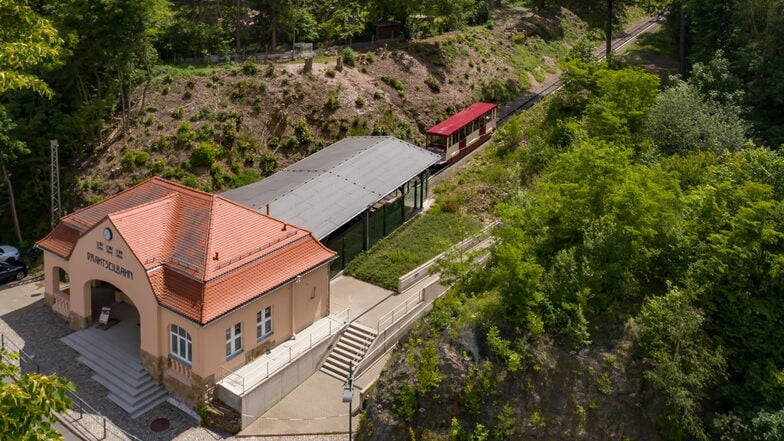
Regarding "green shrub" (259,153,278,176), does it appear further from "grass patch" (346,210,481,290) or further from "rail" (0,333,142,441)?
"rail" (0,333,142,441)

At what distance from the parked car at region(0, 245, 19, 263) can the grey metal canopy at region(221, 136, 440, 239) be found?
1298 cm

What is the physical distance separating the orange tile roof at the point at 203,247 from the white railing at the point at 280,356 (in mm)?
2873

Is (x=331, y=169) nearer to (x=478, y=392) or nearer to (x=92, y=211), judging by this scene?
(x=92, y=211)

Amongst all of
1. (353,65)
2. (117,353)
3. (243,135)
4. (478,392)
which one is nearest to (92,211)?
(117,353)

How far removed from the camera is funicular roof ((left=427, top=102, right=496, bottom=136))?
4406 centimetres

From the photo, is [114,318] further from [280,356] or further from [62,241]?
[280,356]

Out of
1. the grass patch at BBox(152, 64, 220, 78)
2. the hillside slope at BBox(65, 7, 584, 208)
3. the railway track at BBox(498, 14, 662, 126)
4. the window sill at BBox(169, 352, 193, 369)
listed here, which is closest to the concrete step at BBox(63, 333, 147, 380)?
the window sill at BBox(169, 352, 193, 369)

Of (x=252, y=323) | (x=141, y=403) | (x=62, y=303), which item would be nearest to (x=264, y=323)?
(x=252, y=323)

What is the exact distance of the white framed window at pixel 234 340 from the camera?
86.0 feet

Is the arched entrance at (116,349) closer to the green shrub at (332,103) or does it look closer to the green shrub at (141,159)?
the green shrub at (141,159)

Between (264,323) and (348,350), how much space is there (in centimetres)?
403

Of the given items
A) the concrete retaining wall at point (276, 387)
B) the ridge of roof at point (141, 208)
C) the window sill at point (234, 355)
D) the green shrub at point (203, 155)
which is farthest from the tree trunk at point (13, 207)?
the concrete retaining wall at point (276, 387)

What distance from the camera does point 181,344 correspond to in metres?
26.2

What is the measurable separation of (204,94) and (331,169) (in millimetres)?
13621
